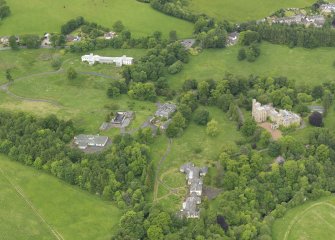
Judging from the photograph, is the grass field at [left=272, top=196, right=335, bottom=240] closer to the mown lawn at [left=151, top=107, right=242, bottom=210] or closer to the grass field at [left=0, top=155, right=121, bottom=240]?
the mown lawn at [left=151, top=107, right=242, bottom=210]

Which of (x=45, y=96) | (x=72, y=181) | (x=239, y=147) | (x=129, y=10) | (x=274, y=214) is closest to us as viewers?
(x=274, y=214)

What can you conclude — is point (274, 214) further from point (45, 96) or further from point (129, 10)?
point (129, 10)

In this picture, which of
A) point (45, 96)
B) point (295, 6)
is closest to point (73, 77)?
point (45, 96)

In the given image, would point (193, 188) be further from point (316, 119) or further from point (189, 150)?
point (316, 119)

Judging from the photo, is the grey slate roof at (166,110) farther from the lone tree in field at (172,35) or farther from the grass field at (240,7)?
the grass field at (240,7)

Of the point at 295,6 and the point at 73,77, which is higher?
the point at 295,6

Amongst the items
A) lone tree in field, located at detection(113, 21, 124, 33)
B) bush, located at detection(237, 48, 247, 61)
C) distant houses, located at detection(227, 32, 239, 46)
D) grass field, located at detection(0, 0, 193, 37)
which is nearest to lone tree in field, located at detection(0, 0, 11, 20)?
grass field, located at detection(0, 0, 193, 37)

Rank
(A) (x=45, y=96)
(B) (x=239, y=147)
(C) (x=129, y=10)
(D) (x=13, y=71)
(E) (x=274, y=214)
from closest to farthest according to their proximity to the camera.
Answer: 1. (E) (x=274, y=214)
2. (B) (x=239, y=147)
3. (A) (x=45, y=96)
4. (D) (x=13, y=71)
5. (C) (x=129, y=10)

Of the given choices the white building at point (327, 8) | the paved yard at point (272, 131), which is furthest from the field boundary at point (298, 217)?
the white building at point (327, 8)
